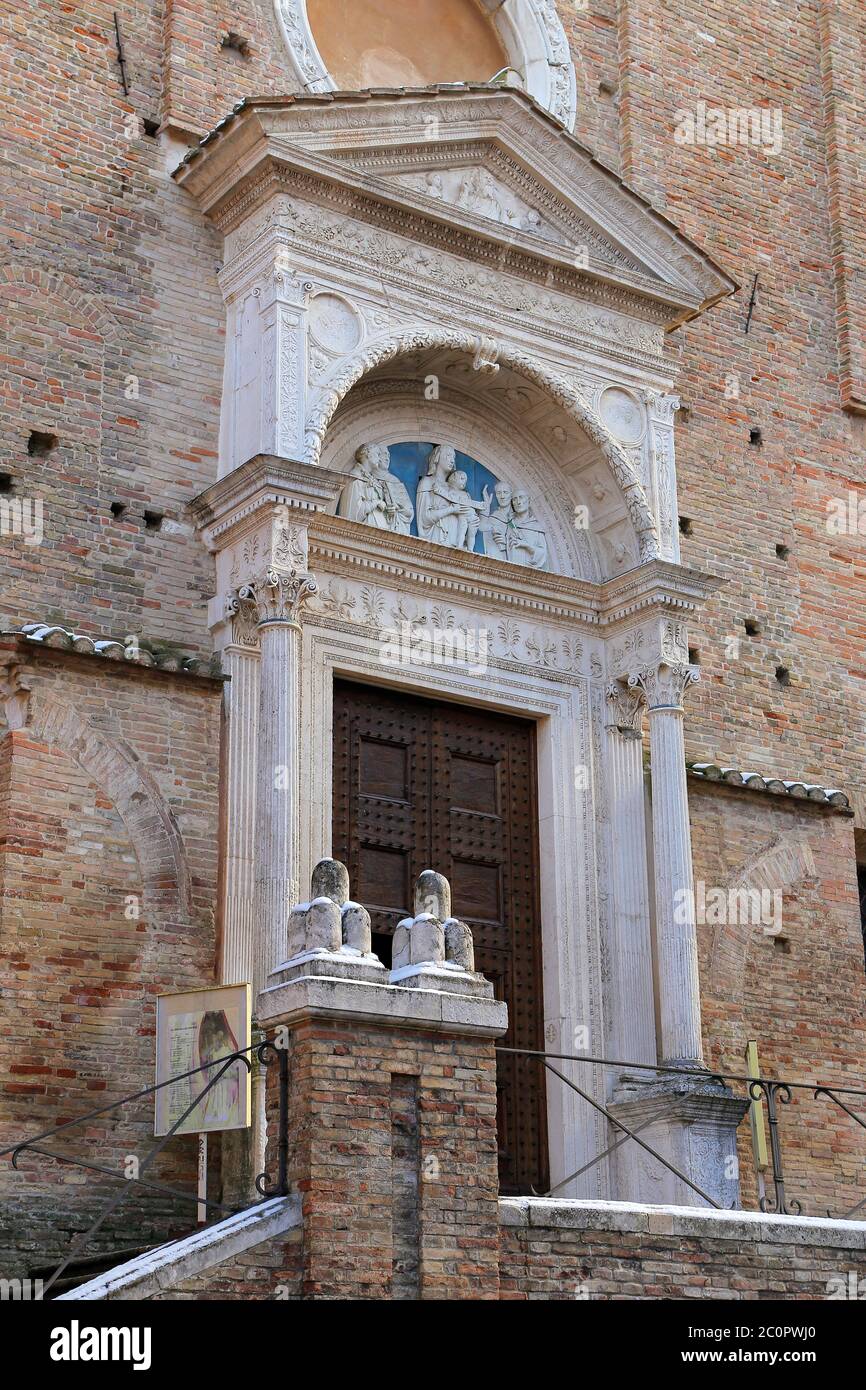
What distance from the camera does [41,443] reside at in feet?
39.3

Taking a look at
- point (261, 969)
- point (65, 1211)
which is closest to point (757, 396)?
point (261, 969)

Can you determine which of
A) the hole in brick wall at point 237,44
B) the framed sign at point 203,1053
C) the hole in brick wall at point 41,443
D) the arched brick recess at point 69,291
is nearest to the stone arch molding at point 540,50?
the hole in brick wall at point 237,44

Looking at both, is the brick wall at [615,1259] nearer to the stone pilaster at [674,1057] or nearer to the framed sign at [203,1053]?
the stone pilaster at [674,1057]

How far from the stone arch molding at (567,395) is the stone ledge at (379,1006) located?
496cm

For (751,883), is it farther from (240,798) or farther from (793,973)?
(240,798)

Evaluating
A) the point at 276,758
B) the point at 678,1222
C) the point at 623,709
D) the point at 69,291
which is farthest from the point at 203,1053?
the point at 69,291

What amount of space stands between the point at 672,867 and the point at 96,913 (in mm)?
3853

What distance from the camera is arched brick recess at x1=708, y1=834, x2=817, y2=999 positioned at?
13.8m

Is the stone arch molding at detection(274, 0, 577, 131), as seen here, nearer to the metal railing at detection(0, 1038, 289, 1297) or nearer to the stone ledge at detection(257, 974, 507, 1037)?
the metal railing at detection(0, 1038, 289, 1297)

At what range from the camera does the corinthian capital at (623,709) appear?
13445mm

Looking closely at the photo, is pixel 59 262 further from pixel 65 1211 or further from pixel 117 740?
pixel 65 1211

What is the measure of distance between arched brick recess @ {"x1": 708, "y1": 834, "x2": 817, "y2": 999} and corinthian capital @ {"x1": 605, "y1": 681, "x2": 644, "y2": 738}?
56.0 inches

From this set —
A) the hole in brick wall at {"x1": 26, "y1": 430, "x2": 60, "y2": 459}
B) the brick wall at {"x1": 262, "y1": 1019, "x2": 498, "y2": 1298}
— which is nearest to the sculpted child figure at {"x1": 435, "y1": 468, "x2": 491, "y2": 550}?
the hole in brick wall at {"x1": 26, "y1": 430, "x2": 60, "y2": 459}
